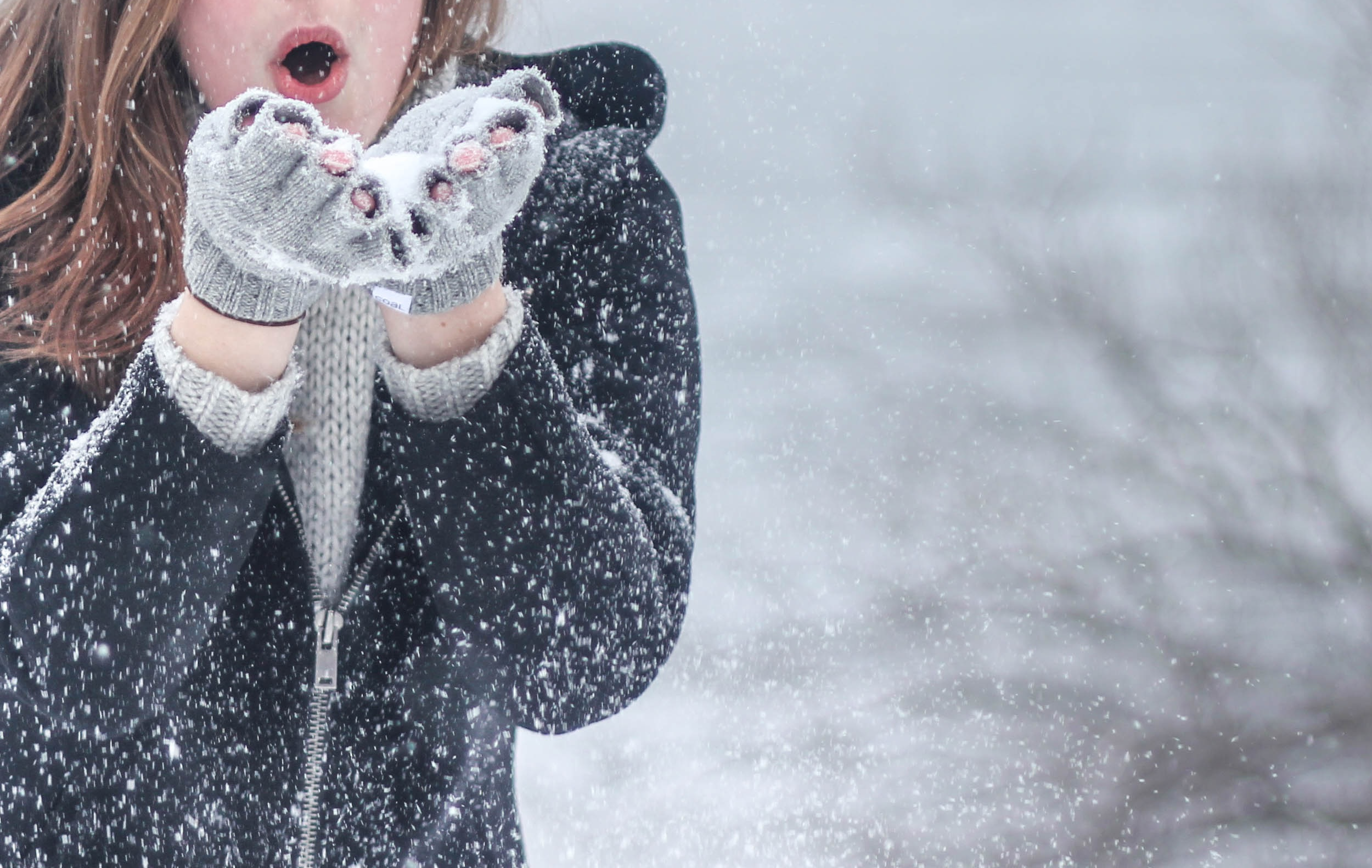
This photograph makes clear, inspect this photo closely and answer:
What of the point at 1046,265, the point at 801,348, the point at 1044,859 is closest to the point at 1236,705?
the point at 1044,859

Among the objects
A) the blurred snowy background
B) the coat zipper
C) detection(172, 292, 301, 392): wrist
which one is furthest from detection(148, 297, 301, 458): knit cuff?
the blurred snowy background

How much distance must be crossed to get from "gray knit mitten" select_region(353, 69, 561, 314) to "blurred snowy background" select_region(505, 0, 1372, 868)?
241 cm

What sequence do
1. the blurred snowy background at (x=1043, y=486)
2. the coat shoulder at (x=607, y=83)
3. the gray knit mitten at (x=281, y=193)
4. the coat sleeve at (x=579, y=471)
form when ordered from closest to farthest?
the gray knit mitten at (x=281, y=193)
the coat sleeve at (x=579, y=471)
the coat shoulder at (x=607, y=83)
the blurred snowy background at (x=1043, y=486)

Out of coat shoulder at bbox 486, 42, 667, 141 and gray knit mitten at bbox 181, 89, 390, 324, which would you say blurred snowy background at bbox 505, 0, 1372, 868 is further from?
gray knit mitten at bbox 181, 89, 390, 324

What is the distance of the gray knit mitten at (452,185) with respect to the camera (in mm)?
448

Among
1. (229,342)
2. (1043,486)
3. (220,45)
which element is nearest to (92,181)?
(220,45)

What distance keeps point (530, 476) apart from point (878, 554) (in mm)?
2902

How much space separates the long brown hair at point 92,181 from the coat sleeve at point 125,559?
0.09 meters

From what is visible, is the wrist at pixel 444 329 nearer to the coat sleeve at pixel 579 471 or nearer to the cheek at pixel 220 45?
the coat sleeve at pixel 579 471

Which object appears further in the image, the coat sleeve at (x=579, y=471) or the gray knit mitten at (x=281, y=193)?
the coat sleeve at (x=579, y=471)

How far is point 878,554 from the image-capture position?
3.37 metres

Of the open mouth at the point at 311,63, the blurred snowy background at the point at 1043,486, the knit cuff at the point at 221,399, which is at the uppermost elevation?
the open mouth at the point at 311,63

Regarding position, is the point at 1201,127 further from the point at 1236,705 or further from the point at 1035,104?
the point at 1236,705

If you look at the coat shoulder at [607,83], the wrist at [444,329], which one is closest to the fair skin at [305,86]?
the wrist at [444,329]
